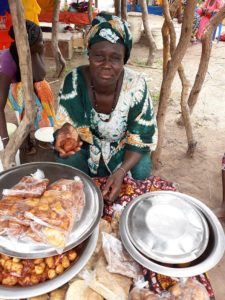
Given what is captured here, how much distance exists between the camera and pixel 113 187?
1.55 metres

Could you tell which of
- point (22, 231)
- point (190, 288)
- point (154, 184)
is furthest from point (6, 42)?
point (190, 288)

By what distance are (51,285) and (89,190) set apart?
1.29ft

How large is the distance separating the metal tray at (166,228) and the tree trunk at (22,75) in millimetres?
743

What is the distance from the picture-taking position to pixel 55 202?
3.68 feet

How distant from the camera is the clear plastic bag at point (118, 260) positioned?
3.78ft

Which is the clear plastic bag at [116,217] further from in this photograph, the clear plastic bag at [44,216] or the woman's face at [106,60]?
the woman's face at [106,60]

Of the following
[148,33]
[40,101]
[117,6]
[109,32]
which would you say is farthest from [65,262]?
[148,33]

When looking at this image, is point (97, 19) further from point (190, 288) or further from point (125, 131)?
point (190, 288)

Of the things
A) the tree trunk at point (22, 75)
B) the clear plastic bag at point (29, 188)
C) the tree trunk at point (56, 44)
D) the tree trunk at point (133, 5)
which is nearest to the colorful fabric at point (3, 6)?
the tree trunk at point (56, 44)

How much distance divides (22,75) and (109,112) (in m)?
0.55

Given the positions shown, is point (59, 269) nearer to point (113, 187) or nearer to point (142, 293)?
point (142, 293)

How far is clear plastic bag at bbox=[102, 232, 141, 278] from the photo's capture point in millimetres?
1153

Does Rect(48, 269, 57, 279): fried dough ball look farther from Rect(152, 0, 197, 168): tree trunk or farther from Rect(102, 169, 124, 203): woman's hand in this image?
Rect(152, 0, 197, 168): tree trunk

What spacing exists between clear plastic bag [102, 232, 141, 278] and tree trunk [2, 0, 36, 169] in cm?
74
